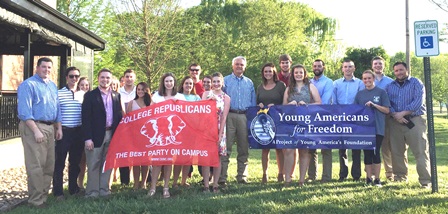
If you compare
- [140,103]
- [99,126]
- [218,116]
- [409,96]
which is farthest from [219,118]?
[409,96]

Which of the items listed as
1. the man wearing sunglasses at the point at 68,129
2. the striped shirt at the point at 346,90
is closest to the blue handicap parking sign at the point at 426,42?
the striped shirt at the point at 346,90

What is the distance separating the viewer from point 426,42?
655 centimetres

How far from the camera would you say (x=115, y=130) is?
678 cm

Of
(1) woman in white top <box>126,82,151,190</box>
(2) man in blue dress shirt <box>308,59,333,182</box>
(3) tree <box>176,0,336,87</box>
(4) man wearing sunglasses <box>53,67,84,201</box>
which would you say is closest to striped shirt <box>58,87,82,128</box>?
(4) man wearing sunglasses <box>53,67,84,201</box>

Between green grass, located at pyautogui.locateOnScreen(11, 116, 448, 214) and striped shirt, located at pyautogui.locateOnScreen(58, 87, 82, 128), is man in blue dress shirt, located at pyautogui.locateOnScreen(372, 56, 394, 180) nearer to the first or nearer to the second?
green grass, located at pyautogui.locateOnScreen(11, 116, 448, 214)

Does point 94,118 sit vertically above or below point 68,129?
above

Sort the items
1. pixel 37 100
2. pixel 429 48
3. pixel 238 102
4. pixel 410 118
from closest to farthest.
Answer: pixel 37 100
pixel 429 48
pixel 410 118
pixel 238 102

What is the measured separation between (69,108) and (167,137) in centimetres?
169

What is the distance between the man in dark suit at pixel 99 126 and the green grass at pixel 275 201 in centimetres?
32

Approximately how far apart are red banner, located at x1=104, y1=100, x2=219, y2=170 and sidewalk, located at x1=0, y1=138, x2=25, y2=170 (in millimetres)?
5544

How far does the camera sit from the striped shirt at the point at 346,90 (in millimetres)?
7944

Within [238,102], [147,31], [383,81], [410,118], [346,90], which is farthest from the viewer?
[147,31]

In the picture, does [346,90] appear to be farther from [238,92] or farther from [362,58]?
[362,58]

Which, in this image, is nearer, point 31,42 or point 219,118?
point 219,118
